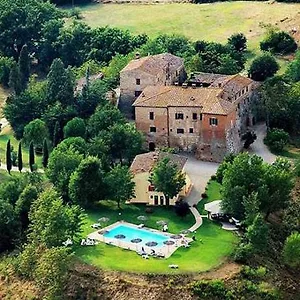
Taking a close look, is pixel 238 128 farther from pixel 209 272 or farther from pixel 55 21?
pixel 55 21

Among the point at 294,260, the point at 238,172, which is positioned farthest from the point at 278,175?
the point at 294,260

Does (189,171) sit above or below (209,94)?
below

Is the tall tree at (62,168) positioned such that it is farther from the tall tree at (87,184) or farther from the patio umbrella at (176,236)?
the patio umbrella at (176,236)

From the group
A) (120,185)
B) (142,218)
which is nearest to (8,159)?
(120,185)

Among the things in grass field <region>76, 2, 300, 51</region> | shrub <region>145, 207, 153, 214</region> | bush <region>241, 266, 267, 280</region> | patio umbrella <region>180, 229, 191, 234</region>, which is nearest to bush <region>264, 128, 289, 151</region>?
shrub <region>145, 207, 153, 214</region>

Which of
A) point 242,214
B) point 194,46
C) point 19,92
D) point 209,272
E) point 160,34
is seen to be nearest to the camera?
point 209,272

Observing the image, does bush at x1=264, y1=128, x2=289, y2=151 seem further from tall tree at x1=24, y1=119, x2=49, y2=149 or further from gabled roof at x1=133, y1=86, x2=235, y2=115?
tall tree at x1=24, y1=119, x2=49, y2=149

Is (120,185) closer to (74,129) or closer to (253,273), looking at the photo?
(253,273)
